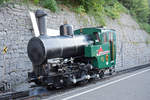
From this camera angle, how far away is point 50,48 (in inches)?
252

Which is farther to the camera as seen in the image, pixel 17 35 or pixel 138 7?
pixel 138 7

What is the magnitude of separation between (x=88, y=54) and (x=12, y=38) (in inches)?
144

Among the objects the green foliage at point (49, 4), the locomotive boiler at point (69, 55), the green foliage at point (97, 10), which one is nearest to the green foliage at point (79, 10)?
the green foliage at point (97, 10)

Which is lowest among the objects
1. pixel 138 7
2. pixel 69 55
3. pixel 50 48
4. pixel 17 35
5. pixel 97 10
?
pixel 69 55

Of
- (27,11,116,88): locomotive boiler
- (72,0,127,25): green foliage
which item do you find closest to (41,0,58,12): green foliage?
(27,11,116,88): locomotive boiler

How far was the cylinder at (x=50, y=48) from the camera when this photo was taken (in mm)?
6289

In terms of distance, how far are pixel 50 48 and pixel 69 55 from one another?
122 cm

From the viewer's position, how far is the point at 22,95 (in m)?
6.35

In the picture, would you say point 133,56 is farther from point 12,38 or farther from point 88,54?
point 12,38

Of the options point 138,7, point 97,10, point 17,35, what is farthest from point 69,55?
point 138,7

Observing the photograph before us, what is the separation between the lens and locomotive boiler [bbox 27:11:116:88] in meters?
6.43

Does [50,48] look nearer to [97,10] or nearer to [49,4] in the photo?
[49,4]

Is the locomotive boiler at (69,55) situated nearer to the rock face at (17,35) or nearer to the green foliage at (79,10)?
the rock face at (17,35)

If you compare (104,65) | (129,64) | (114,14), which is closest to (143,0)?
(114,14)
